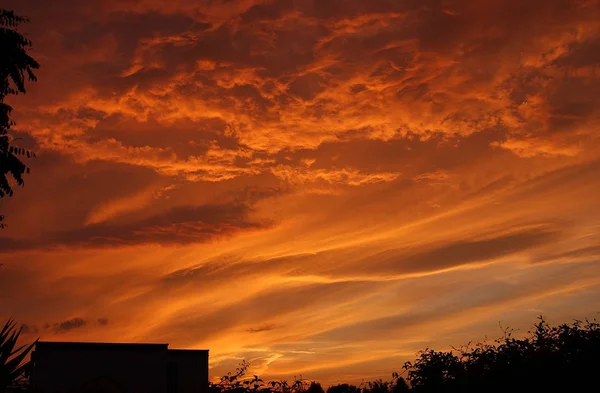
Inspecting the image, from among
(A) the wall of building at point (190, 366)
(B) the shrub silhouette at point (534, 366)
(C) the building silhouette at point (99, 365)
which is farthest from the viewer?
(A) the wall of building at point (190, 366)

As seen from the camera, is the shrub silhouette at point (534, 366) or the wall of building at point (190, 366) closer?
the shrub silhouette at point (534, 366)

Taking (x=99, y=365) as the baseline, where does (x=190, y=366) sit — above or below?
above

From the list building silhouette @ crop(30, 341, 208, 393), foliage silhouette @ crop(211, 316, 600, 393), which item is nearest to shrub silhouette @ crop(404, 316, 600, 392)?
foliage silhouette @ crop(211, 316, 600, 393)

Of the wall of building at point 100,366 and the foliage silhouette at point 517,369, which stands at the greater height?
the wall of building at point 100,366

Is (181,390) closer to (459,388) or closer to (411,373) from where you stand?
(411,373)

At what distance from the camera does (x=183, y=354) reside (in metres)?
44.5

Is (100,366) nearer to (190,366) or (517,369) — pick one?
(190,366)

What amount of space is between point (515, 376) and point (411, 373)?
4770 millimetres

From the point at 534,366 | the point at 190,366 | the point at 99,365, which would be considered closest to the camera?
the point at 534,366

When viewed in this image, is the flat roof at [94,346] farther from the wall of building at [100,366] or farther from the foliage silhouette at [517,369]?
the foliage silhouette at [517,369]

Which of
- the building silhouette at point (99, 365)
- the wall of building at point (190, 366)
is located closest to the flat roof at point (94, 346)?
the building silhouette at point (99, 365)

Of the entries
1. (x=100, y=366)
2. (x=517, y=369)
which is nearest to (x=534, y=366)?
(x=517, y=369)

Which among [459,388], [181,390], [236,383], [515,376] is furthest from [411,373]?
[181,390]

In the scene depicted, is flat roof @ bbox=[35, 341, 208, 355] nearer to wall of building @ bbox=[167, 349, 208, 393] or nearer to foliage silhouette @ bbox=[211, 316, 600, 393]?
wall of building @ bbox=[167, 349, 208, 393]
